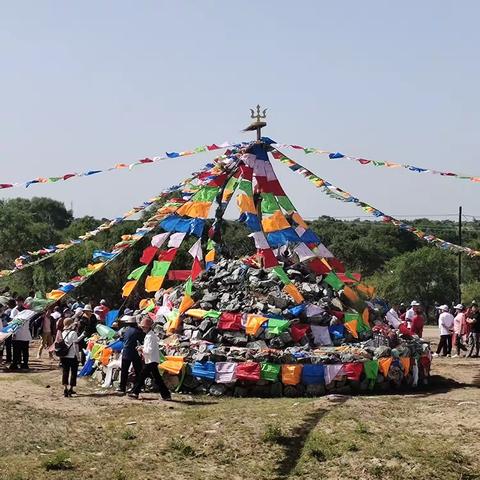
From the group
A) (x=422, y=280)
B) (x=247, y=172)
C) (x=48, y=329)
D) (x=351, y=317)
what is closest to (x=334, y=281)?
(x=351, y=317)

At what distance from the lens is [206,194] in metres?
18.7

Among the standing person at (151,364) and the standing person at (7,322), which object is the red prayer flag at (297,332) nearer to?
the standing person at (151,364)

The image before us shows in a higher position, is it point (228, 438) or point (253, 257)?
point (253, 257)

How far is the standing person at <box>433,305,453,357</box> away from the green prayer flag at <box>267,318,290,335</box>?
312 inches

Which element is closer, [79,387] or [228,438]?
[228,438]

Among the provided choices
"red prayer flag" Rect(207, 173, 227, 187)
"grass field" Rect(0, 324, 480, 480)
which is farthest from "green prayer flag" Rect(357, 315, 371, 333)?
"red prayer flag" Rect(207, 173, 227, 187)

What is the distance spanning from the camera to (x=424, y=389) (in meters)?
16.7

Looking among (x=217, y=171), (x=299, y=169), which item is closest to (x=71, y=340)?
(x=217, y=171)

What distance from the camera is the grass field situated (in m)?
10.2

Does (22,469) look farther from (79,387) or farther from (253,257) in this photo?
(253,257)

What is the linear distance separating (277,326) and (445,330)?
8458 mm

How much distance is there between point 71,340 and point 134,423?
127 inches

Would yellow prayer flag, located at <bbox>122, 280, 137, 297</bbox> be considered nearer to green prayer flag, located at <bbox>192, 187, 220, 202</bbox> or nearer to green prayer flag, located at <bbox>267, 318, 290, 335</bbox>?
green prayer flag, located at <bbox>192, 187, 220, 202</bbox>

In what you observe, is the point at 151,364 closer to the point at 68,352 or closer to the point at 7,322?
the point at 68,352
